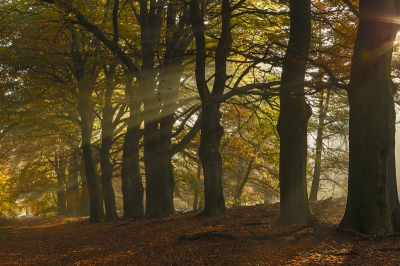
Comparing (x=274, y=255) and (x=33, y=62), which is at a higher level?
(x=33, y=62)

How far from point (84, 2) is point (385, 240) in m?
12.5

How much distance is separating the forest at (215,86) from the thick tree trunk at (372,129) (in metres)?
0.02

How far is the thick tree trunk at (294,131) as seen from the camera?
11086mm

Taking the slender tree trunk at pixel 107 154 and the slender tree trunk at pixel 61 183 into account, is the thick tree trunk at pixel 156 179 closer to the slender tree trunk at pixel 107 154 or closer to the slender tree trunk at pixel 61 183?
the slender tree trunk at pixel 107 154

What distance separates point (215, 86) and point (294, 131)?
4.48m

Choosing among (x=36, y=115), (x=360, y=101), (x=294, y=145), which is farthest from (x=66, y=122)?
(x=360, y=101)

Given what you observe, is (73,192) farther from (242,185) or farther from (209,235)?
(209,235)

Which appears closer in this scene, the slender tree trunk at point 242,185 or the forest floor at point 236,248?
the forest floor at point 236,248

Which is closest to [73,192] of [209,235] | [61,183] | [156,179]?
[61,183]

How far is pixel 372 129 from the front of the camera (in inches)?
354

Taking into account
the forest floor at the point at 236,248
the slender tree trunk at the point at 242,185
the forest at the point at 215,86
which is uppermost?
the forest at the point at 215,86

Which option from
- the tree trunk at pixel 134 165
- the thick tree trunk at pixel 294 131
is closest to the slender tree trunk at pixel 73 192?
the tree trunk at pixel 134 165

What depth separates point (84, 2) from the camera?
16.5 meters

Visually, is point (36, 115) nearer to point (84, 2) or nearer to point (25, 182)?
point (84, 2)
